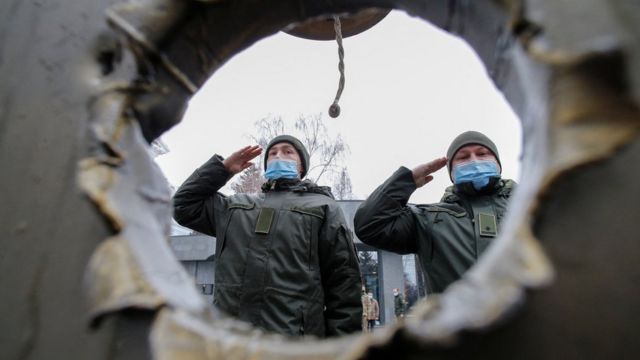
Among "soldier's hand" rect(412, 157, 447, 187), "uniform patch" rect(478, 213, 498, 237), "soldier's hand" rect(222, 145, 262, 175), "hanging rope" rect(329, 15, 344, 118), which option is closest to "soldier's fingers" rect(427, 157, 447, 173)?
"soldier's hand" rect(412, 157, 447, 187)

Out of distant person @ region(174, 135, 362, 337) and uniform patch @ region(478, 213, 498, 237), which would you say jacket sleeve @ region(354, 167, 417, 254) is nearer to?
distant person @ region(174, 135, 362, 337)

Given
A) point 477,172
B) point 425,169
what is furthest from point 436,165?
point 477,172

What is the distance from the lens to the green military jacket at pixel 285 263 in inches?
80.0

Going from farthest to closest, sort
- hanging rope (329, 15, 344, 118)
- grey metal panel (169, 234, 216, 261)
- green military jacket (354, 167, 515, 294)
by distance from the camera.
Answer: grey metal panel (169, 234, 216, 261) → green military jacket (354, 167, 515, 294) → hanging rope (329, 15, 344, 118)

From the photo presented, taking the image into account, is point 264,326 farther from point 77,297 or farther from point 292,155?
point 77,297

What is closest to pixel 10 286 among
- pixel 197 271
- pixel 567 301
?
pixel 567 301

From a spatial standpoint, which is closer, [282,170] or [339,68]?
[339,68]

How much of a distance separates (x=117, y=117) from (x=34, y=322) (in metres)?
0.31

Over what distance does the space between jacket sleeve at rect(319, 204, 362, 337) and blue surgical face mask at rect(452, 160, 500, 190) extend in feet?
2.25

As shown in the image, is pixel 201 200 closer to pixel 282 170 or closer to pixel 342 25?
pixel 282 170

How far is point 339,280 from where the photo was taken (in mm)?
2154

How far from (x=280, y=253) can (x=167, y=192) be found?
147cm

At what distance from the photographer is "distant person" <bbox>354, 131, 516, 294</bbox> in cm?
193

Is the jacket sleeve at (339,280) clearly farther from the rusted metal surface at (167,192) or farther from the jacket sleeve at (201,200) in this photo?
the rusted metal surface at (167,192)
